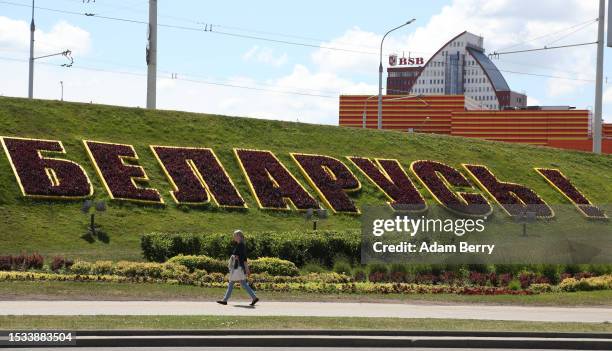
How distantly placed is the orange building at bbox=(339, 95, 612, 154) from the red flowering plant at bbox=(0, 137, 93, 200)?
46.9 m

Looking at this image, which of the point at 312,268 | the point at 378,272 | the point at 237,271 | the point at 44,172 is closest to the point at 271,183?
the point at 44,172

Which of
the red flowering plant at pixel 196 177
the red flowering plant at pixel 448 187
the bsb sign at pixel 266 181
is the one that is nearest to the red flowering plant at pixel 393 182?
the bsb sign at pixel 266 181

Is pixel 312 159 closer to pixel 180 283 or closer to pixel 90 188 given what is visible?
pixel 90 188

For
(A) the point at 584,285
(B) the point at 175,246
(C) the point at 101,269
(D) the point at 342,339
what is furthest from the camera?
(B) the point at 175,246

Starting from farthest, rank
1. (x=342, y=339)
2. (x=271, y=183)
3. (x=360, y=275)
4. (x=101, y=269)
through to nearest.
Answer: (x=271, y=183) → (x=360, y=275) → (x=101, y=269) → (x=342, y=339)

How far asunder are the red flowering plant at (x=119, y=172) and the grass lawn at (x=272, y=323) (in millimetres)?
22447

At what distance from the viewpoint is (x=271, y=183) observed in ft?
149


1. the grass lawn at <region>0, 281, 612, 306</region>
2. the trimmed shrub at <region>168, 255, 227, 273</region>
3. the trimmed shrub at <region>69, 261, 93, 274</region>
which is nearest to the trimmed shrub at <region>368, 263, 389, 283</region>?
the grass lawn at <region>0, 281, 612, 306</region>

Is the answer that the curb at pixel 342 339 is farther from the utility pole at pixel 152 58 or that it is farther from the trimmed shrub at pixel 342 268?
the utility pole at pixel 152 58

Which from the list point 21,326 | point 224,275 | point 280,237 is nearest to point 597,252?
point 280,237

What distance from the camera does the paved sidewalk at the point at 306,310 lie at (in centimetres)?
2030

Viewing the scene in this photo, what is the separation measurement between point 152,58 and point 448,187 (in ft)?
59.5

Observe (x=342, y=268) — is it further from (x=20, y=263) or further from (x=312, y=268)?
(x=20, y=263)

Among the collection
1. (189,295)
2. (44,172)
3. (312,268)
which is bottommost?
(189,295)
